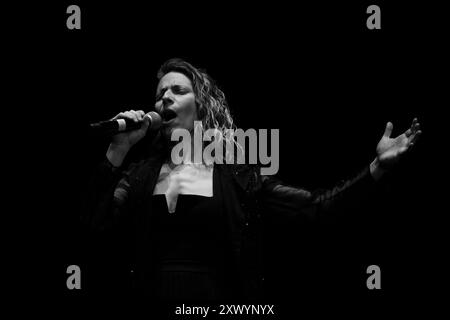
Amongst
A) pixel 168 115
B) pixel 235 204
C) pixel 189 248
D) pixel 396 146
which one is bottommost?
pixel 189 248

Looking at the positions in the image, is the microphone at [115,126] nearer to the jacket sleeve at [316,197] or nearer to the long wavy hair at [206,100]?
the long wavy hair at [206,100]

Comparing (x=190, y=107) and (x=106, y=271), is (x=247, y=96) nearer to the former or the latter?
(x=190, y=107)

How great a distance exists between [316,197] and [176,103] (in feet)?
1.84

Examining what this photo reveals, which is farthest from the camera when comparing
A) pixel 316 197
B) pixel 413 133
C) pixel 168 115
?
pixel 168 115

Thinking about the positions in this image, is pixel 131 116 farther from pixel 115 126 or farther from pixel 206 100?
pixel 206 100

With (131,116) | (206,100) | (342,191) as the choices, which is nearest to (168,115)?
(206,100)

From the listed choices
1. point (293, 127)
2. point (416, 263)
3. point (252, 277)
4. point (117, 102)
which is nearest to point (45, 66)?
point (117, 102)

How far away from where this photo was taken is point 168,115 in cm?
209

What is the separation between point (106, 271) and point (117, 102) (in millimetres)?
651

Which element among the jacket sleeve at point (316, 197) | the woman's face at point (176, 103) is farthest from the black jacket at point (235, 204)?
the woman's face at point (176, 103)

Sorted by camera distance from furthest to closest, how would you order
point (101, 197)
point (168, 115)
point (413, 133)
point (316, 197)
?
1. point (168, 115)
2. point (316, 197)
3. point (101, 197)
4. point (413, 133)

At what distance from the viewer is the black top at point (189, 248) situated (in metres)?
1.84

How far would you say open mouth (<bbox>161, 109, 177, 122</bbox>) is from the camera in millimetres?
2080

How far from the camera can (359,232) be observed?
2.19 m
